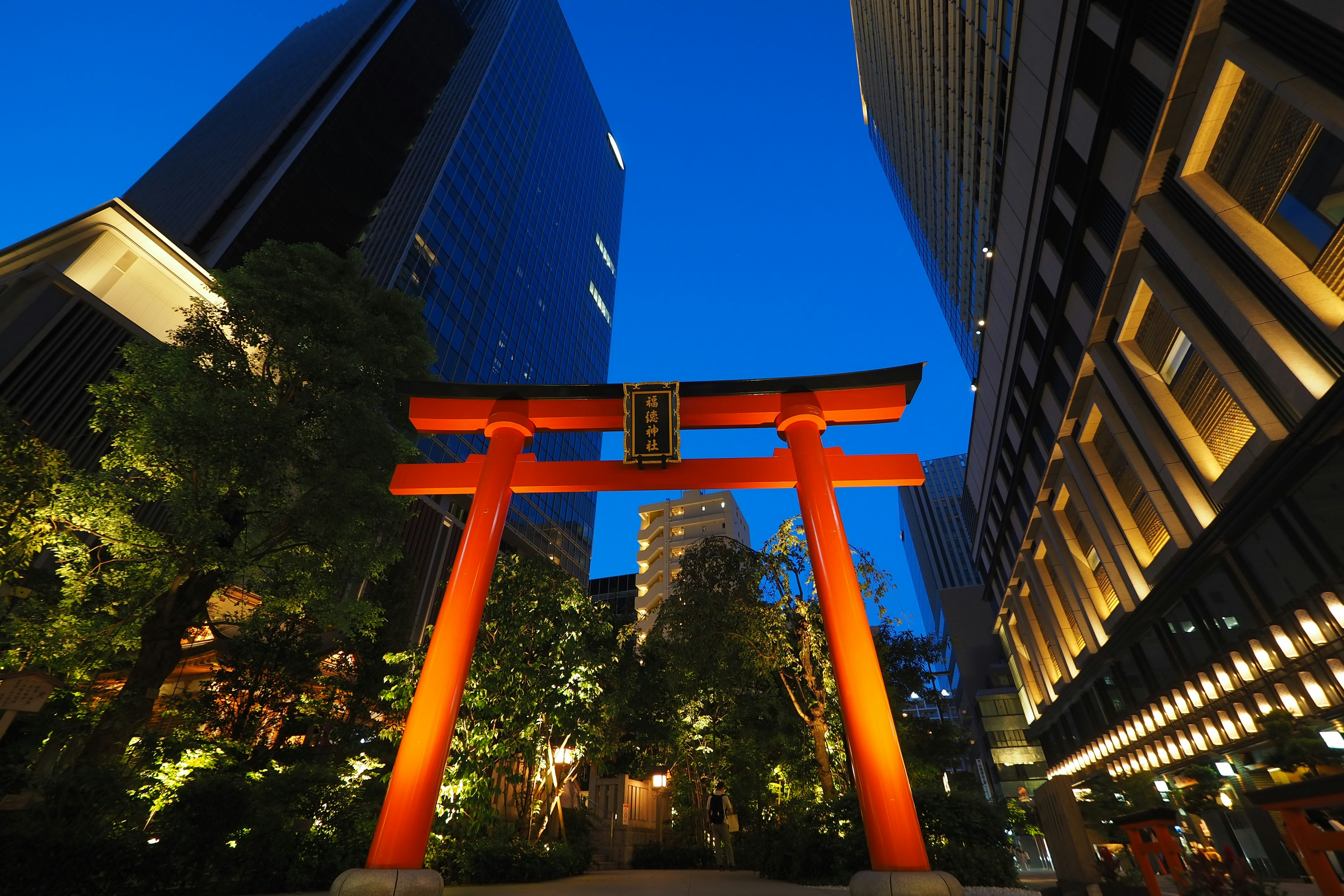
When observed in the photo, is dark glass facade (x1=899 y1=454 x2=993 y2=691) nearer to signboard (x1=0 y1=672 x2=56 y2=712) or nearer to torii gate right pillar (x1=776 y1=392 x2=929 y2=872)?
torii gate right pillar (x1=776 y1=392 x2=929 y2=872)

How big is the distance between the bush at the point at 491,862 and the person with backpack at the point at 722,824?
5358 mm

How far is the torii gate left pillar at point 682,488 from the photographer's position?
5.75m

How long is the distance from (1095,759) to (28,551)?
32048 millimetres

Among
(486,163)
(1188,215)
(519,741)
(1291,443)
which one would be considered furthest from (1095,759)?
(486,163)

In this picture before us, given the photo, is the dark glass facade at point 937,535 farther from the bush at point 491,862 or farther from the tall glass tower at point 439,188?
the bush at point 491,862

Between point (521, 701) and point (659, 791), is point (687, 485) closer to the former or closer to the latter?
point (521, 701)

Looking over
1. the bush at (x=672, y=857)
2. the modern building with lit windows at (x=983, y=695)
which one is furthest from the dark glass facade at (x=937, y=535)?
the bush at (x=672, y=857)

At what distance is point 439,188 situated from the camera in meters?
35.4

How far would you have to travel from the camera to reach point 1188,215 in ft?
36.6

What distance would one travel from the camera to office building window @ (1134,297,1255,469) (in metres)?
11.6

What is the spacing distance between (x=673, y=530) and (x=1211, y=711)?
46432 mm

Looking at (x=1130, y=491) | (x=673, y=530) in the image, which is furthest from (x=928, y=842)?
(x=673, y=530)

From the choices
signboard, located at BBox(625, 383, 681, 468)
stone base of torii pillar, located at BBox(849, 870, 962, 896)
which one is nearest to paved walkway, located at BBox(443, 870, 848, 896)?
stone base of torii pillar, located at BBox(849, 870, 962, 896)

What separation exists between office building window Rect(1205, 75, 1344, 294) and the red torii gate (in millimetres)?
6789
